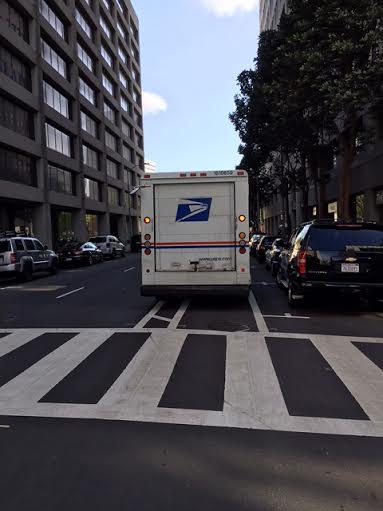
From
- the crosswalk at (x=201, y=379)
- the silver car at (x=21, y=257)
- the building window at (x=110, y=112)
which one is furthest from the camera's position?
the building window at (x=110, y=112)

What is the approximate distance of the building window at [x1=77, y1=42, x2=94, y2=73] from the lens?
4731 centimetres

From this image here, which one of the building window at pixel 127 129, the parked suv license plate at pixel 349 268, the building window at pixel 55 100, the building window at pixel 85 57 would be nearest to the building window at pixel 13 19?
the building window at pixel 55 100

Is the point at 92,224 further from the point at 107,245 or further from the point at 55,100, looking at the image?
the point at 107,245

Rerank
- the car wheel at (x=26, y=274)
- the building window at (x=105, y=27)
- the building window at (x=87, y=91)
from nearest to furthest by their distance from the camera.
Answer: the car wheel at (x=26, y=274) < the building window at (x=87, y=91) < the building window at (x=105, y=27)

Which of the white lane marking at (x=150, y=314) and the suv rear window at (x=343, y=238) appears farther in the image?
the suv rear window at (x=343, y=238)

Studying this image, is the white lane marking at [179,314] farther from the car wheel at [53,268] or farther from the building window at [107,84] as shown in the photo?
the building window at [107,84]

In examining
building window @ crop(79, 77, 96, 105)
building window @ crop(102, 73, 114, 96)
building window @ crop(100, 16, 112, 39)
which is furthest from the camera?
building window @ crop(102, 73, 114, 96)

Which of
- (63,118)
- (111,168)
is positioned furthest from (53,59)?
(111,168)

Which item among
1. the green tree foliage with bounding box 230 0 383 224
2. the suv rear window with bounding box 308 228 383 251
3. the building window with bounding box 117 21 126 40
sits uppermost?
the building window with bounding box 117 21 126 40

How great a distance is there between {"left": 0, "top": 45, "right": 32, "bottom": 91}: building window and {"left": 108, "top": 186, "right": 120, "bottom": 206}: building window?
25354 millimetres

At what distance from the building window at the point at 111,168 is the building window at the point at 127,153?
4661 mm

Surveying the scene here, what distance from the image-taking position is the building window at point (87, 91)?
4788 cm

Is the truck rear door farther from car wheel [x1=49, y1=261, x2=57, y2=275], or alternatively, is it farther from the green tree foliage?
car wheel [x1=49, y1=261, x2=57, y2=275]

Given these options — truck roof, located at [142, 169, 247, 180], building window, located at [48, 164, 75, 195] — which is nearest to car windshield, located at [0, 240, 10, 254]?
truck roof, located at [142, 169, 247, 180]
